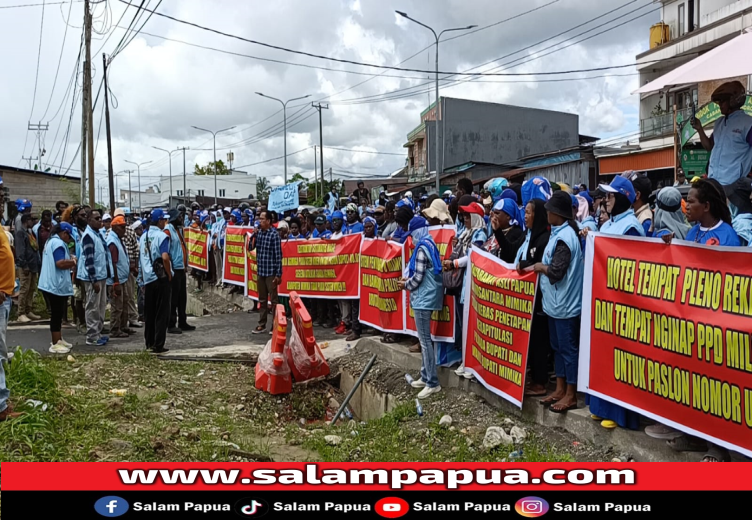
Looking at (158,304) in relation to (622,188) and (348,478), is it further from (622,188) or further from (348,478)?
(348,478)

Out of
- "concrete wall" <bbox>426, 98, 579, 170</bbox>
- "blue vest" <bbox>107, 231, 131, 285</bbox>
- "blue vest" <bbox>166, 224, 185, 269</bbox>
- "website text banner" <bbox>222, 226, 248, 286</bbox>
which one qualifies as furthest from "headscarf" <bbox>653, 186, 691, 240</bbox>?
"concrete wall" <bbox>426, 98, 579, 170</bbox>

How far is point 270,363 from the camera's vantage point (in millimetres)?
8016

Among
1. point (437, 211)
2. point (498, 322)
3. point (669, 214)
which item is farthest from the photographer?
point (437, 211)

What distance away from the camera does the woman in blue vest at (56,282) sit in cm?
927

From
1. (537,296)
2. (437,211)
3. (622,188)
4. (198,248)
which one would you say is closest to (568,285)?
(537,296)

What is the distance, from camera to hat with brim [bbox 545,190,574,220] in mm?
5266

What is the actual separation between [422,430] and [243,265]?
30.7ft

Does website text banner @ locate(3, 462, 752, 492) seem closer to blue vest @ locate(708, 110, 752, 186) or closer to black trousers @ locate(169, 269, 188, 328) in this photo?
blue vest @ locate(708, 110, 752, 186)

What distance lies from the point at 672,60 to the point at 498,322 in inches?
1027

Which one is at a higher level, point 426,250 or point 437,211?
point 437,211

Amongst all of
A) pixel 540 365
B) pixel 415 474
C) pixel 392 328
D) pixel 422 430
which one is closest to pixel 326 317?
pixel 392 328

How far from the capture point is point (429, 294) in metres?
6.80
